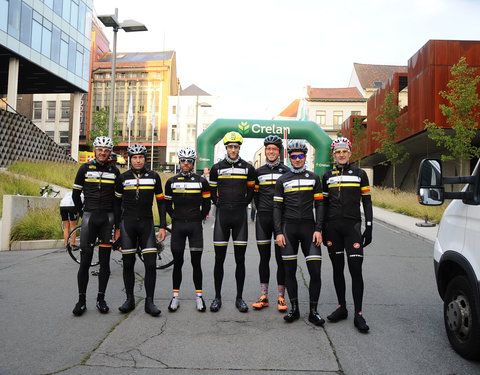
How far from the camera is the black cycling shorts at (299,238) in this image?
495 cm

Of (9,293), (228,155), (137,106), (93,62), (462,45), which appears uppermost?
(93,62)

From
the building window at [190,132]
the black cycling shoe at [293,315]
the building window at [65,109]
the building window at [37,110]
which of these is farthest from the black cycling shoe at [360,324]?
the building window at [37,110]

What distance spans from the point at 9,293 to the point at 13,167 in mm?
14822

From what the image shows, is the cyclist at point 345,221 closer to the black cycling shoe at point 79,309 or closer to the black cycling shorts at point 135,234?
the black cycling shorts at point 135,234

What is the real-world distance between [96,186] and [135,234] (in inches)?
30.4

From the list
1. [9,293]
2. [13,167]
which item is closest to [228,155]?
[9,293]

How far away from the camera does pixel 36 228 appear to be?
415 inches

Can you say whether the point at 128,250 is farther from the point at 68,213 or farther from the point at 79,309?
the point at 68,213

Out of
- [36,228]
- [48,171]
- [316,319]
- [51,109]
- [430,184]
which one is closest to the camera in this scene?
[430,184]

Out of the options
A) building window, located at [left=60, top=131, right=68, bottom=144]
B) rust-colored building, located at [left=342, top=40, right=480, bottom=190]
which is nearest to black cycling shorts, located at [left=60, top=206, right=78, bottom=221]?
rust-colored building, located at [left=342, top=40, right=480, bottom=190]

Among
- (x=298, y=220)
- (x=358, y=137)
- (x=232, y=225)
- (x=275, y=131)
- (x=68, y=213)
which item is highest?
(x=358, y=137)

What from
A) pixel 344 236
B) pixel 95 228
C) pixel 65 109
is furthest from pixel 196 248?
pixel 65 109

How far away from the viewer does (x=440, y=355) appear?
3807 millimetres

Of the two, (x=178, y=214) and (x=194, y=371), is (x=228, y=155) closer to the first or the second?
(x=178, y=214)
